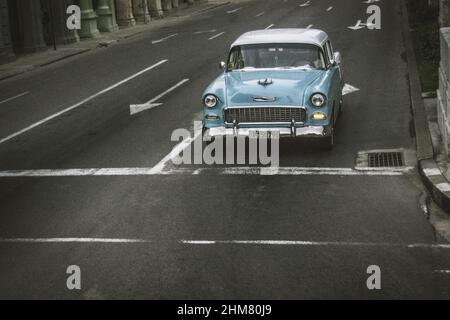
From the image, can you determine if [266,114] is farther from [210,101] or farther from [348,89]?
[348,89]

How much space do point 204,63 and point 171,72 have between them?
6.37 ft

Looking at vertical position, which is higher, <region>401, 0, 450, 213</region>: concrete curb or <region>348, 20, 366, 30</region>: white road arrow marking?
<region>401, 0, 450, 213</region>: concrete curb

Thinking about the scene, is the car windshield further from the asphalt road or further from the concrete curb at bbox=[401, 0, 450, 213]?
the concrete curb at bbox=[401, 0, 450, 213]

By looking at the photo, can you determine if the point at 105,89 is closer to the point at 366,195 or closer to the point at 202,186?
the point at 202,186

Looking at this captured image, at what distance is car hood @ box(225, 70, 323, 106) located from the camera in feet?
41.2

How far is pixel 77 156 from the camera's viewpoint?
13.5m

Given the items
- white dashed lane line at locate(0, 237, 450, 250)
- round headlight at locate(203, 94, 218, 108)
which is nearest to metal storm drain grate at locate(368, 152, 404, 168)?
round headlight at locate(203, 94, 218, 108)

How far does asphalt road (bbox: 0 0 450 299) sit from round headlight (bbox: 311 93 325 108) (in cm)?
67

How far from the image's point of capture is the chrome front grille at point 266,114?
41.1 feet

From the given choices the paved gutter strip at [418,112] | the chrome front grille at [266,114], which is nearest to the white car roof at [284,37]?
the chrome front grille at [266,114]

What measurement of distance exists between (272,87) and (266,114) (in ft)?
1.54
